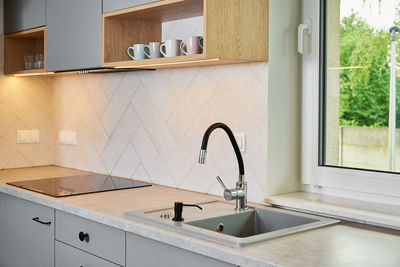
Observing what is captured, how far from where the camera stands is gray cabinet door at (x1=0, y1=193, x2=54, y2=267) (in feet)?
8.22

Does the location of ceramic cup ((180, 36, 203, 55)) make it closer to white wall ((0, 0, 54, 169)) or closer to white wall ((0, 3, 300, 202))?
white wall ((0, 3, 300, 202))

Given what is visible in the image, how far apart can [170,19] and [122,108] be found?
2.22ft

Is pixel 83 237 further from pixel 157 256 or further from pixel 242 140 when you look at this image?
pixel 242 140

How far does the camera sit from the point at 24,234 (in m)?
2.71

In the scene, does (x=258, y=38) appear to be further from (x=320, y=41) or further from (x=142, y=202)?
(x=142, y=202)

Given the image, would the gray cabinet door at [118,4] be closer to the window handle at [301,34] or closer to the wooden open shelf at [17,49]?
the window handle at [301,34]

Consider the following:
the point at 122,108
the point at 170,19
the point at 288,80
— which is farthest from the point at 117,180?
the point at 288,80

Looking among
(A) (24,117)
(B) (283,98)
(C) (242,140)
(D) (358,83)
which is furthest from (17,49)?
(D) (358,83)

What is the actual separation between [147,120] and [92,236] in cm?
89

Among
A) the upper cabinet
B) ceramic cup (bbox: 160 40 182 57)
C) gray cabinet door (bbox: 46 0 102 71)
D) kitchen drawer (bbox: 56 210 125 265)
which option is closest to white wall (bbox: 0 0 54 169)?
the upper cabinet

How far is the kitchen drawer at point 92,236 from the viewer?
204cm

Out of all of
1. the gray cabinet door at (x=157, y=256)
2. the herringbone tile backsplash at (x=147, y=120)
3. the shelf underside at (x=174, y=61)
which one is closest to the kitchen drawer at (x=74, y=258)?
the gray cabinet door at (x=157, y=256)

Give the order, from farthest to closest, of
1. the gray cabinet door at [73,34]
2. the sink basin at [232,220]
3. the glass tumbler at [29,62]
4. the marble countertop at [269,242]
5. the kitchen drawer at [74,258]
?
the glass tumbler at [29,62] < the gray cabinet door at [73,34] < the kitchen drawer at [74,258] < the sink basin at [232,220] < the marble countertop at [269,242]

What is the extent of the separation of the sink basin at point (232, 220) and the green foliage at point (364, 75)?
1.66 feet
